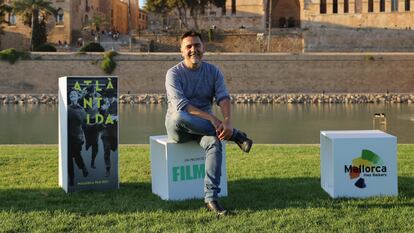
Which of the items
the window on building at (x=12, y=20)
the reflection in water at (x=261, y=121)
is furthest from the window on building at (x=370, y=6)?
the window on building at (x=12, y=20)

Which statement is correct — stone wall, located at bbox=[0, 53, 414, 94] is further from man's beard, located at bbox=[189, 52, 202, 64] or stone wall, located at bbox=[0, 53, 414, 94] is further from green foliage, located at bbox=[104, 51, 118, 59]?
man's beard, located at bbox=[189, 52, 202, 64]

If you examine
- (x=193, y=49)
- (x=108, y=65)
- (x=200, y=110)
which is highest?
(x=108, y=65)

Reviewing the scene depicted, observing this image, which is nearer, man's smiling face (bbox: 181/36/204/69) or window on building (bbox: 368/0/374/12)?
man's smiling face (bbox: 181/36/204/69)

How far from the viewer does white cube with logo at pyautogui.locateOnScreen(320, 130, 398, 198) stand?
5.00 m

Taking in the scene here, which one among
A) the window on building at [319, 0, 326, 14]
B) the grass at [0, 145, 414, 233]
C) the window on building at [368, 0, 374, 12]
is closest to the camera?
the grass at [0, 145, 414, 233]

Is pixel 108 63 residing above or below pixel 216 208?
above

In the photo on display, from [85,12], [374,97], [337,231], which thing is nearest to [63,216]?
[337,231]

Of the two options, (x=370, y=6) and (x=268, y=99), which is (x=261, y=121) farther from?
(x=370, y=6)

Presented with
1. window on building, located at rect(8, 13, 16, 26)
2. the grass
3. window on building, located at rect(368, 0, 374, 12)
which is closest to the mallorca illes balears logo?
the grass

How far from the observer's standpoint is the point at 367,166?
5.06m

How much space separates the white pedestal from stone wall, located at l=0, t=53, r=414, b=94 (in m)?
27.2

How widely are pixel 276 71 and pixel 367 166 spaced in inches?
1094

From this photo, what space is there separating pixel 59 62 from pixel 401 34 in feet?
68.8

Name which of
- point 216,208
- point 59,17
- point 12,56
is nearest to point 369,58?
point 12,56
